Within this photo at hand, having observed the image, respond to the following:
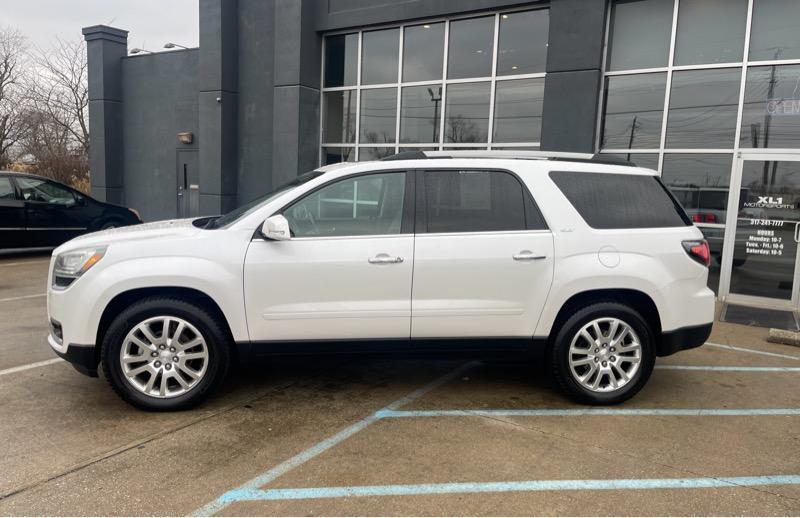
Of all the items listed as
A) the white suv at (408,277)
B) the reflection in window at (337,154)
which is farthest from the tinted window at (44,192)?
the white suv at (408,277)

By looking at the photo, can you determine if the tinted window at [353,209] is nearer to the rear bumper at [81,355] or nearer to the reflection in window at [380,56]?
the rear bumper at [81,355]

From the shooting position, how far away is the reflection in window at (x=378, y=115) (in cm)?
1218

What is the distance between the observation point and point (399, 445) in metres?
3.83

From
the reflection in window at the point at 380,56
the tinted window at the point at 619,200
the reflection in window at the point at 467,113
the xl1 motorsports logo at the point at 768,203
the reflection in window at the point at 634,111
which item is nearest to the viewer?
the tinted window at the point at 619,200

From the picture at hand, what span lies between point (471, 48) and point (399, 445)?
908 centimetres

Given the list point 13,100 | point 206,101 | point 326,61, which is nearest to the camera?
point 326,61

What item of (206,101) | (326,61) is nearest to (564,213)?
(326,61)

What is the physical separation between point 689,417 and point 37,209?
1139cm

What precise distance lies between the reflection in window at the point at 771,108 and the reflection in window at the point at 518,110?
3.20 metres

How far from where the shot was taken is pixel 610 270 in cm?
447

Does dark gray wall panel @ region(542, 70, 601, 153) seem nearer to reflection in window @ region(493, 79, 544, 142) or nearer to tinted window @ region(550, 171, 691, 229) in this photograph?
reflection in window @ region(493, 79, 544, 142)

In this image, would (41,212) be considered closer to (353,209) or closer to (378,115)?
(378,115)

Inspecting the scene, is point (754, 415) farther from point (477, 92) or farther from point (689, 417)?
point (477, 92)

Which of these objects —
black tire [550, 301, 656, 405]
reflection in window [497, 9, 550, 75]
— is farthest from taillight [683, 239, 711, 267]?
reflection in window [497, 9, 550, 75]
